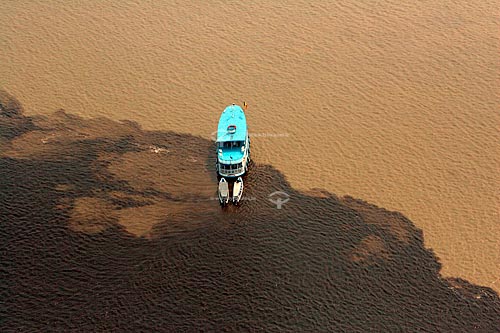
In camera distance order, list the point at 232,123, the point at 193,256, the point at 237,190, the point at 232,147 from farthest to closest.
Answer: the point at 232,123 < the point at 232,147 < the point at 237,190 < the point at 193,256

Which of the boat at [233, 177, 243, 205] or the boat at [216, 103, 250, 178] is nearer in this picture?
the boat at [233, 177, 243, 205]

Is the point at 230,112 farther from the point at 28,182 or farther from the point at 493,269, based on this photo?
the point at 493,269

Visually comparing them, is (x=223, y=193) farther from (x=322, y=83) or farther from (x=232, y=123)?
(x=322, y=83)

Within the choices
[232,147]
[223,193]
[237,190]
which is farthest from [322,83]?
[223,193]

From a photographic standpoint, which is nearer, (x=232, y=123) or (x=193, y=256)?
(x=193, y=256)

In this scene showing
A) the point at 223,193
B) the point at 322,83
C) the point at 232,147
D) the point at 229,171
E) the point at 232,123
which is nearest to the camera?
the point at 223,193

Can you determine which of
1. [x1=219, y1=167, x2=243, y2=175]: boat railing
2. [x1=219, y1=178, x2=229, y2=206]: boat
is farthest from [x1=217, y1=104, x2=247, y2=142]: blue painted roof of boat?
[x1=219, y1=178, x2=229, y2=206]: boat

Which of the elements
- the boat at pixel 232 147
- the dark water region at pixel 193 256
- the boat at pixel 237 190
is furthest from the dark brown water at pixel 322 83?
the boat at pixel 237 190

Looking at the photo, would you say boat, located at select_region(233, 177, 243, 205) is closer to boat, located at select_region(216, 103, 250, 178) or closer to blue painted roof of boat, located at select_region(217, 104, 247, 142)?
boat, located at select_region(216, 103, 250, 178)
